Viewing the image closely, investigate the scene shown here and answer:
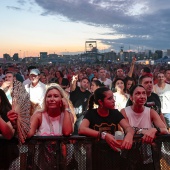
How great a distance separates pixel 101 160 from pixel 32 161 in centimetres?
74

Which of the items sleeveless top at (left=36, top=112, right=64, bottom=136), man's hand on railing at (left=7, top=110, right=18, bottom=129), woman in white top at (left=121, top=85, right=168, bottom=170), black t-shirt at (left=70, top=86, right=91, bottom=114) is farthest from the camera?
black t-shirt at (left=70, top=86, right=91, bottom=114)

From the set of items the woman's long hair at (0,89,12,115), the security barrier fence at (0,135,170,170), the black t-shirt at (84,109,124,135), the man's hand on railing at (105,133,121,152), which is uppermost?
the woman's long hair at (0,89,12,115)

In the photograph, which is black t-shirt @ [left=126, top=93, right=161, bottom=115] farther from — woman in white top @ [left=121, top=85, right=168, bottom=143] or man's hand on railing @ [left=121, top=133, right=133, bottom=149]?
man's hand on railing @ [left=121, top=133, right=133, bottom=149]

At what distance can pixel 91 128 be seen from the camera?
3.60 meters

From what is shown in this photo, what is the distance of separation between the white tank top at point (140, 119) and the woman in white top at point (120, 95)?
216cm

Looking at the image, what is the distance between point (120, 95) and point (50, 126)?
3179 mm

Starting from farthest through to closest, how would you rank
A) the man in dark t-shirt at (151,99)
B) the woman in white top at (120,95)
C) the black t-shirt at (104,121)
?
the woman in white top at (120,95)
the man in dark t-shirt at (151,99)
the black t-shirt at (104,121)

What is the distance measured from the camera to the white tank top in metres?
4.03

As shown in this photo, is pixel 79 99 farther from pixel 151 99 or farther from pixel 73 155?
pixel 73 155

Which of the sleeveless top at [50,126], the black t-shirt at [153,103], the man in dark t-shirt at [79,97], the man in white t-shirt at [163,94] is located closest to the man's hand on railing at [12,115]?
the sleeveless top at [50,126]

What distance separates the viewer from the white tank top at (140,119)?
13.2 ft

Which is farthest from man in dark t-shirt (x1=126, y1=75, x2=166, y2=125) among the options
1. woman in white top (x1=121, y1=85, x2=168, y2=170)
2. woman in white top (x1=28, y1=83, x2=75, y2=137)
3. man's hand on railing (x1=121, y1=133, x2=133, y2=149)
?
man's hand on railing (x1=121, y1=133, x2=133, y2=149)

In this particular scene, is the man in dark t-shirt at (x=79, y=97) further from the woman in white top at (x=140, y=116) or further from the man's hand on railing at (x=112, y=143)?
the man's hand on railing at (x=112, y=143)

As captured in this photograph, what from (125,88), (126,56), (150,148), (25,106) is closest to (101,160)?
(150,148)
